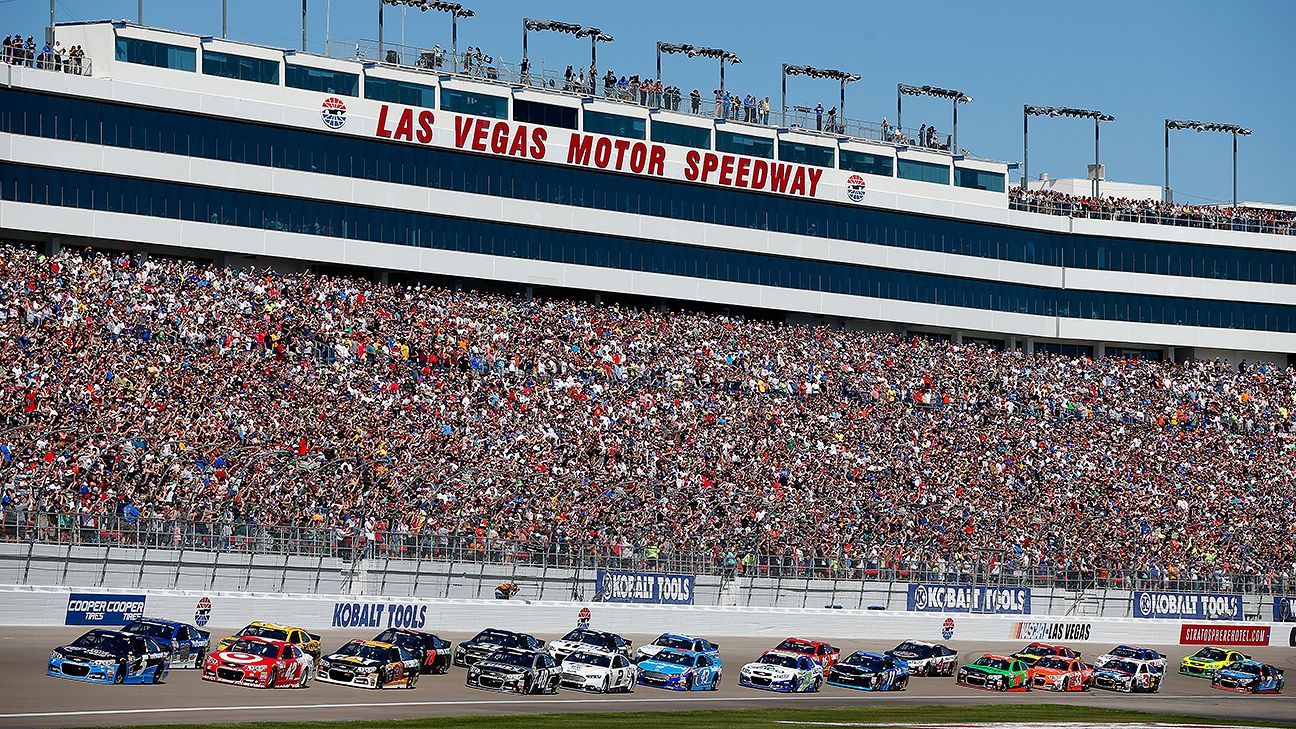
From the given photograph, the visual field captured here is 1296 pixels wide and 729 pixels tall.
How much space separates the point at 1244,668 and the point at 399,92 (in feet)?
128

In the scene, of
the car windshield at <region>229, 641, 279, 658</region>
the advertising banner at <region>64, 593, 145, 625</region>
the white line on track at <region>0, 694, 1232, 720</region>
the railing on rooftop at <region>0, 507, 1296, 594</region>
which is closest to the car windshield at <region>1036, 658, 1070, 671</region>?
the white line on track at <region>0, 694, 1232, 720</region>

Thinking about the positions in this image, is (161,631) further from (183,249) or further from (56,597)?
(183,249)

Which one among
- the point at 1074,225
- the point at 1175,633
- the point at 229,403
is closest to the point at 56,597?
the point at 229,403

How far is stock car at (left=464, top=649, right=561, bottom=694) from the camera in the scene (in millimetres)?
45625

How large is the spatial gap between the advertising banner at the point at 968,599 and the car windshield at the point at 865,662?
9.83 meters

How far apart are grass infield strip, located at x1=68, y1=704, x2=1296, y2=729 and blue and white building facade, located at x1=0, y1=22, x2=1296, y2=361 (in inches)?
1404

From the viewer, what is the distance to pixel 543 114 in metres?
80.9

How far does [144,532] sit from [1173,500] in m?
Result: 42.5

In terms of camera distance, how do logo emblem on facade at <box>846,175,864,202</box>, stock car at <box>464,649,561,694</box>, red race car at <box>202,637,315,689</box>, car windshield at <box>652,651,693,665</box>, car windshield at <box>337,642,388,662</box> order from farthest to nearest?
logo emblem on facade at <box>846,175,864,202</box>
car windshield at <box>652,651,693,665</box>
stock car at <box>464,649,561,694</box>
car windshield at <box>337,642,388,662</box>
red race car at <box>202,637,315,689</box>

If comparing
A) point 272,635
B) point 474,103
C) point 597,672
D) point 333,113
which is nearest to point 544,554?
point 597,672

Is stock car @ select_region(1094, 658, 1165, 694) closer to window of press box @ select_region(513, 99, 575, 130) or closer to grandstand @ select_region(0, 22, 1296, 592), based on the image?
grandstand @ select_region(0, 22, 1296, 592)

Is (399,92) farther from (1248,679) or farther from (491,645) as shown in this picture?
(1248,679)

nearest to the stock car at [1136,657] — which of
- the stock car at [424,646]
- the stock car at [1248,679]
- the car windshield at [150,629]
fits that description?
the stock car at [1248,679]

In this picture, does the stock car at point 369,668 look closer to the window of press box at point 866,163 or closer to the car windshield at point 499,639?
the car windshield at point 499,639
